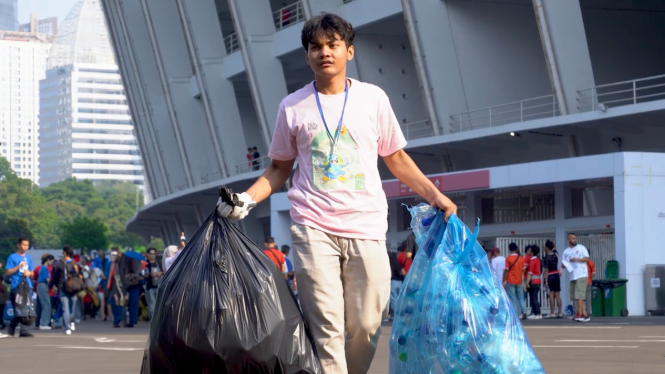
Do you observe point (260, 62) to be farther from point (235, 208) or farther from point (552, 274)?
point (235, 208)

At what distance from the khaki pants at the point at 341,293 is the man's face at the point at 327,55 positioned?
705mm

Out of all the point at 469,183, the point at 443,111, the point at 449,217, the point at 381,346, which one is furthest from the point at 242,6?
the point at 449,217

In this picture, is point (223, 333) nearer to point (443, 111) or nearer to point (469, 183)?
point (469, 183)

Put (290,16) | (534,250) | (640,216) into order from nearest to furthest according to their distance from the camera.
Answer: (640,216), (534,250), (290,16)

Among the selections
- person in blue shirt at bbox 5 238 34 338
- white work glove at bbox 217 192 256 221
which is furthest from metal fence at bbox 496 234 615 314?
white work glove at bbox 217 192 256 221

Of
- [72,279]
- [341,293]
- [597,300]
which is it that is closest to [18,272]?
[72,279]

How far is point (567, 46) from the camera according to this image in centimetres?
2512

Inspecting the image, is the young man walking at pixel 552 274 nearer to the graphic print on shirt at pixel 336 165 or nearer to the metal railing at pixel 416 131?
the metal railing at pixel 416 131

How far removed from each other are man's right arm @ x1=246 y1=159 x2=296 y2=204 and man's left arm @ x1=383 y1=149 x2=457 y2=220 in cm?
48

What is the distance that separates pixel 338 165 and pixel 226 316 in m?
0.84

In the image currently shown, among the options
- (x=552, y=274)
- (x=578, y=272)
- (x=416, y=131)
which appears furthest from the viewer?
(x=416, y=131)

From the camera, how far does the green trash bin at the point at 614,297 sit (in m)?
21.2

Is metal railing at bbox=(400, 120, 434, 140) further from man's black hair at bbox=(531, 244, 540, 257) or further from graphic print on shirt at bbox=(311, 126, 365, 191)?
graphic print on shirt at bbox=(311, 126, 365, 191)

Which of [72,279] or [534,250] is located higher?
[534,250]
